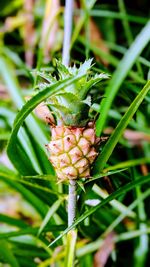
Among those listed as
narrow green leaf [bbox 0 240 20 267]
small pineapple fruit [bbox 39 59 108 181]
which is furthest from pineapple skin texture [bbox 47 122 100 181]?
narrow green leaf [bbox 0 240 20 267]

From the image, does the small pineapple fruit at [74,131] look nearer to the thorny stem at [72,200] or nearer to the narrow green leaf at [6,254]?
the thorny stem at [72,200]

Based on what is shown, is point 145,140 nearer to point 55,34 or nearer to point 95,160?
point 55,34

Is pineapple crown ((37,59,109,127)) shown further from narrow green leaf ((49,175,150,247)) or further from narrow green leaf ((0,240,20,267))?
narrow green leaf ((0,240,20,267))

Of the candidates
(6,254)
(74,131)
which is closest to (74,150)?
(74,131)

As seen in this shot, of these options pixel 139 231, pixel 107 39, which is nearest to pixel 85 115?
pixel 139 231

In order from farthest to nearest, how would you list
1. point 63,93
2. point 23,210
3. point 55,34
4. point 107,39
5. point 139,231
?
point 107,39
point 55,34
point 23,210
point 139,231
point 63,93

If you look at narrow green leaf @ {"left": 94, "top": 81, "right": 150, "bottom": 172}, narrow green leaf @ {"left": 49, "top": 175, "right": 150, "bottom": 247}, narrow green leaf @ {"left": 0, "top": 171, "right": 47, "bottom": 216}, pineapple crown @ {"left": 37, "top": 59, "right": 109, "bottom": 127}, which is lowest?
narrow green leaf @ {"left": 49, "top": 175, "right": 150, "bottom": 247}

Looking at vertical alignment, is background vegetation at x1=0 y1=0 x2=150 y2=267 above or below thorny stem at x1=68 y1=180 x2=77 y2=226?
above
